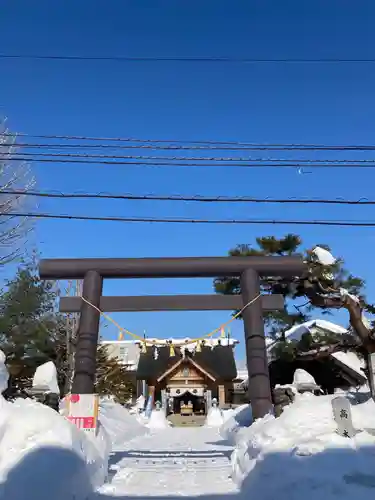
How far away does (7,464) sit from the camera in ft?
15.9

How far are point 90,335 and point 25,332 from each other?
58.1 feet

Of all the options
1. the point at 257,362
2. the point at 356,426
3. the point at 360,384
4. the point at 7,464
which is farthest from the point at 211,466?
the point at 360,384

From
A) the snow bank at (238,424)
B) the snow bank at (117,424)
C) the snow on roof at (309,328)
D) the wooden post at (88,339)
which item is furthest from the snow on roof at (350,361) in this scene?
the wooden post at (88,339)

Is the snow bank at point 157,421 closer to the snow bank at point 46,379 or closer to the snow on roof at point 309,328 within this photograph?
the snow on roof at point 309,328

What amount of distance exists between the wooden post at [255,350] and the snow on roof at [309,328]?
14.7 m

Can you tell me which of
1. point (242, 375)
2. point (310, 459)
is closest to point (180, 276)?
point (310, 459)

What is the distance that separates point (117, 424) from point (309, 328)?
15788 millimetres

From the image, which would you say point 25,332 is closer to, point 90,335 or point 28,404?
point 90,335

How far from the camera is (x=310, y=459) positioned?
17.1ft

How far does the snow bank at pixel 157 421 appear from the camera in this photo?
2509 cm

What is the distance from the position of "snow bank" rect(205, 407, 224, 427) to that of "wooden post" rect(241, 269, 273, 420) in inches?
683

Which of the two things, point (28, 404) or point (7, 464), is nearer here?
point (7, 464)

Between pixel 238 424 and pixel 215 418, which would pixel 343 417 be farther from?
pixel 215 418

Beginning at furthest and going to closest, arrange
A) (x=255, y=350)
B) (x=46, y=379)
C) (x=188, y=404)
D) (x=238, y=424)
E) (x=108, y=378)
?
(x=188, y=404) → (x=108, y=378) → (x=238, y=424) → (x=46, y=379) → (x=255, y=350)
